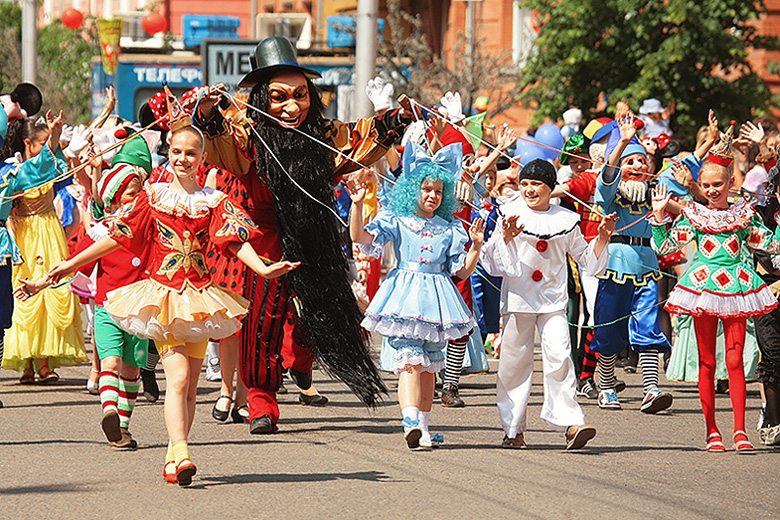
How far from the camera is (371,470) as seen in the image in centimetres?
669

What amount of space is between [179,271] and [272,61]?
2.04m

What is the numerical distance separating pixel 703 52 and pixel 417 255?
1127 centimetres

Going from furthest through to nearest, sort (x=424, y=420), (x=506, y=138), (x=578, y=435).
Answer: (x=506, y=138) → (x=424, y=420) → (x=578, y=435)

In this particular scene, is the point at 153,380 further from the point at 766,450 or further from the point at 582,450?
the point at 766,450

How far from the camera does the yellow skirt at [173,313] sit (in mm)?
6227

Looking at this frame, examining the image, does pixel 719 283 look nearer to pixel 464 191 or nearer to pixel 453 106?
pixel 464 191

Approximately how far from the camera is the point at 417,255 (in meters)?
7.42

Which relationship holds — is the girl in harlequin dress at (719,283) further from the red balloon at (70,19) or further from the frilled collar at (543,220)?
the red balloon at (70,19)

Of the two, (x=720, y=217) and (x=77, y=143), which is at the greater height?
(x=77, y=143)

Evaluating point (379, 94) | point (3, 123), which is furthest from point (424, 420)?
point (3, 123)

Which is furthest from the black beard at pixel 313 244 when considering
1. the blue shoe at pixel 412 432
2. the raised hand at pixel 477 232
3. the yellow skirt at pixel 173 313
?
the yellow skirt at pixel 173 313

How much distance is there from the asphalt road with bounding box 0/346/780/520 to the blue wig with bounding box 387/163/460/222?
135 centimetres

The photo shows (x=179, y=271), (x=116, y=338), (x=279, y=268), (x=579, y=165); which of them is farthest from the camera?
(x=579, y=165)

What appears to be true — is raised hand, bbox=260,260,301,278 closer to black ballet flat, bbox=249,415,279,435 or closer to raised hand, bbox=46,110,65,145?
black ballet flat, bbox=249,415,279,435
